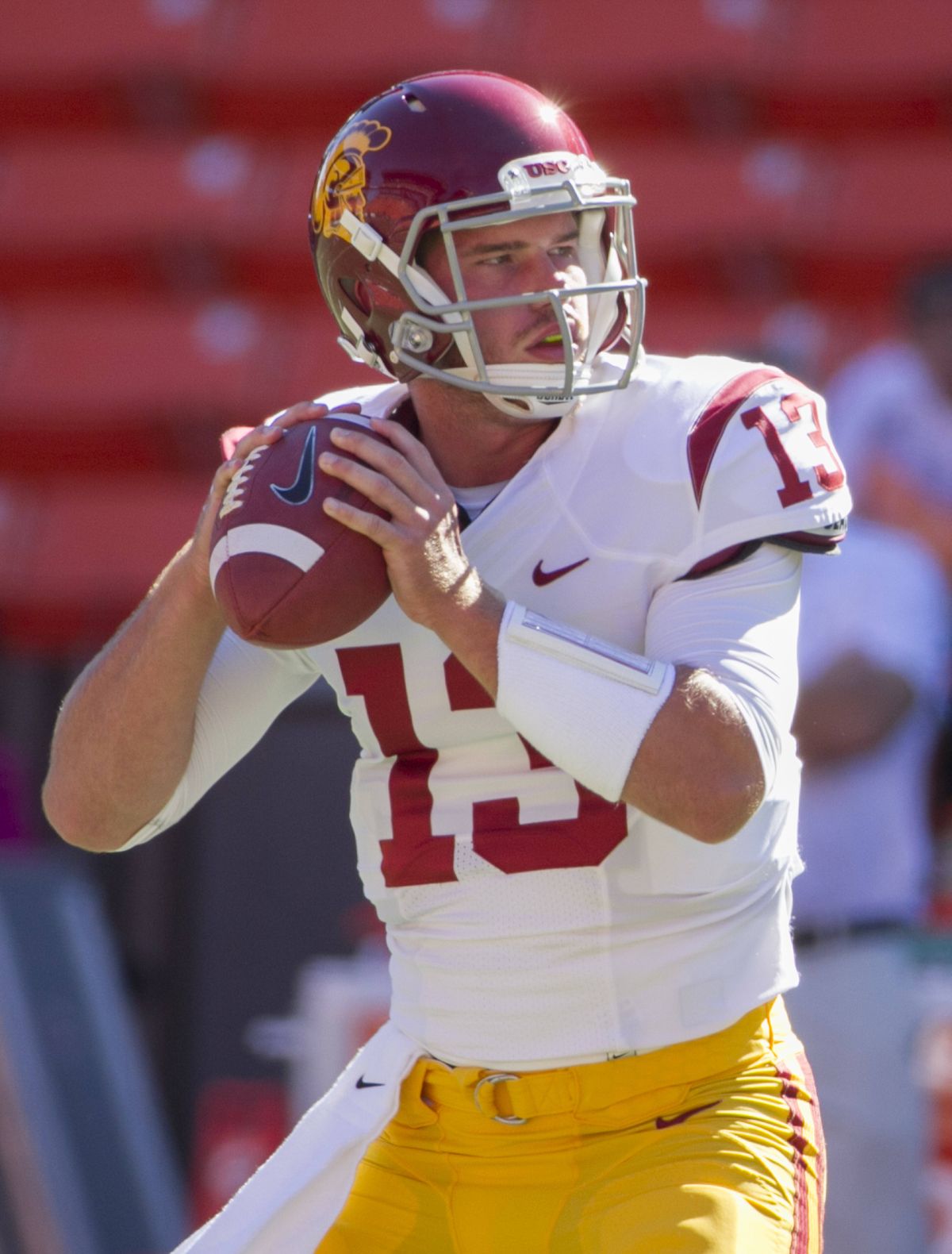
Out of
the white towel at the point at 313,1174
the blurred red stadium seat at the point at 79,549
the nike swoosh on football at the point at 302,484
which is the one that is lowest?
the blurred red stadium seat at the point at 79,549

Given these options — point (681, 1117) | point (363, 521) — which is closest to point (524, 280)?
point (363, 521)

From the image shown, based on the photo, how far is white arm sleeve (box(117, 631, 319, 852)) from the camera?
1951 mm

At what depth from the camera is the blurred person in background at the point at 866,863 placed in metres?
2.98

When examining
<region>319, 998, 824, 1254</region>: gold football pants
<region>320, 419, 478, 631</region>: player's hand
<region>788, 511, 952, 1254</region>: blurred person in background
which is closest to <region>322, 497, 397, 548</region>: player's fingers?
<region>320, 419, 478, 631</region>: player's hand

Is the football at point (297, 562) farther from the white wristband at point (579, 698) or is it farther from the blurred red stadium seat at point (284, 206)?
the blurred red stadium seat at point (284, 206)

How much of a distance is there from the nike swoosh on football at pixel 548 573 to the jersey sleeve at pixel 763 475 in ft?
0.38

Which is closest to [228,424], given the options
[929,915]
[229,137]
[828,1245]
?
[229,137]

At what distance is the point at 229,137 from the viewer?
658cm

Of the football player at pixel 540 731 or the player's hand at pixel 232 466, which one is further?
the player's hand at pixel 232 466

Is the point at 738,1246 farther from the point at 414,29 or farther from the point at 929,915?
the point at 414,29

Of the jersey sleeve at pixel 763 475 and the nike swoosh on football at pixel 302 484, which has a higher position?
the nike swoosh on football at pixel 302 484

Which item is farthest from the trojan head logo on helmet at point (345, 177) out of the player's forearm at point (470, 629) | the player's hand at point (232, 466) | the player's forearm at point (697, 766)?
the player's forearm at point (697, 766)

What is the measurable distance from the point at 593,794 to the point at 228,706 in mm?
421

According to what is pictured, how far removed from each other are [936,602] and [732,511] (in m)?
1.62
